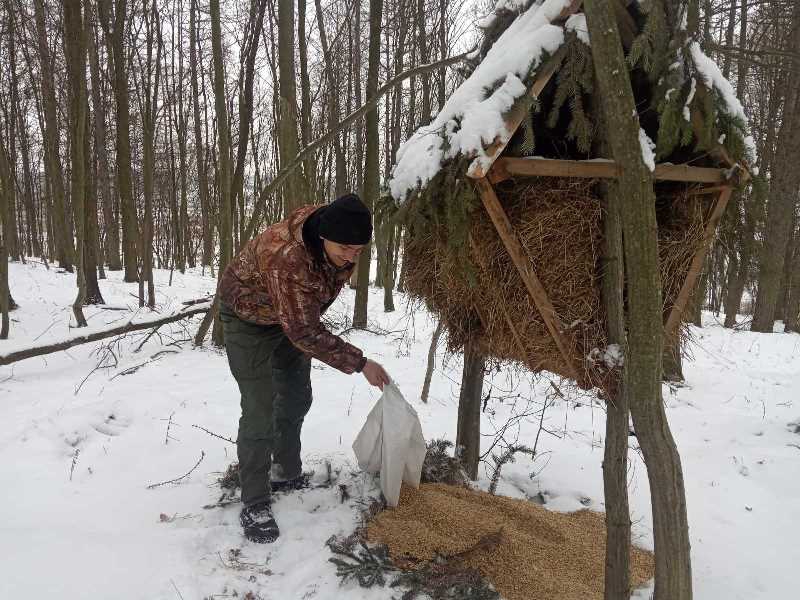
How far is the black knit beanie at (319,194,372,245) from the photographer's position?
7.19 ft

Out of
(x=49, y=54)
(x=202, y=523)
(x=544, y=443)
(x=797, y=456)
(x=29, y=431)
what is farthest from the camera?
(x=49, y=54)

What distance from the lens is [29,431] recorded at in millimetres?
3551

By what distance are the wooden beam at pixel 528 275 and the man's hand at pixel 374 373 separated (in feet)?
2.82

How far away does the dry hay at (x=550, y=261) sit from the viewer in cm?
198

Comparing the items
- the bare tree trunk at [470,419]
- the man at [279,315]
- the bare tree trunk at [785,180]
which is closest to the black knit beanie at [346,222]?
the man at [279,315]

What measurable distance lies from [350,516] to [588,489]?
6.11 ft

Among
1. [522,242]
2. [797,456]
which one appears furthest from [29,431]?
[797,456]

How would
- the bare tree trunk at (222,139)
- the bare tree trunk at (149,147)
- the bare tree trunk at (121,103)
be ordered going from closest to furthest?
the bare tree trunk at (222,139) → the bare tree trunk at (121,103) → the bare tree trunk at (149,147)

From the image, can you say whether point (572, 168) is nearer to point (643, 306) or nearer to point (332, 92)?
point (643, 306)

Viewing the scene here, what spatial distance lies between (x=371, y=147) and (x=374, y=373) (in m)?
5.75

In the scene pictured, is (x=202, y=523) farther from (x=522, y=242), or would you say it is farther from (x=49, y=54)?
(x=49, y=54)

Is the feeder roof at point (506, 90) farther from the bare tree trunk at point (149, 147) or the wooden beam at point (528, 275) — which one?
the bare tree trunk at point (149, 147)

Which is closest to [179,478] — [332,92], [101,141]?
[332,92]

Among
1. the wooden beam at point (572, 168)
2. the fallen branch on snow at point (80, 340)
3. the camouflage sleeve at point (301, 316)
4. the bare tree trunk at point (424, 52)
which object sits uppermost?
the bare tree trunk at point (424, 52)
